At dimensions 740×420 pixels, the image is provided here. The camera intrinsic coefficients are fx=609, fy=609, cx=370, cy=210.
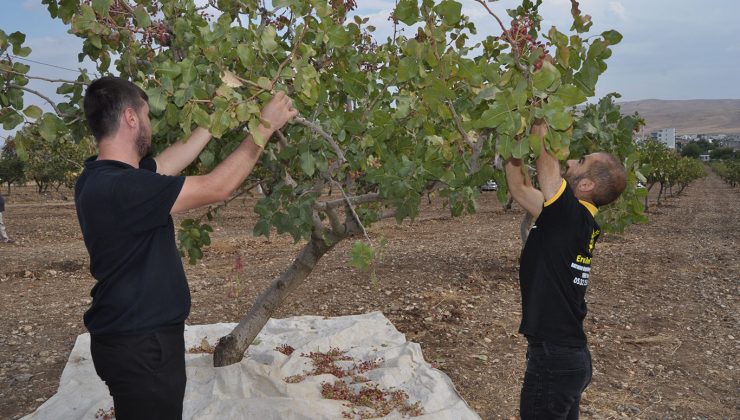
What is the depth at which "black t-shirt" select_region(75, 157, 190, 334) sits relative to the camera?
96.0 inches

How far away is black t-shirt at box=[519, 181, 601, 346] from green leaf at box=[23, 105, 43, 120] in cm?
269

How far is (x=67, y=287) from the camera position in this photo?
1020 cm

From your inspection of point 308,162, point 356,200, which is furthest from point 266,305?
point 308,162

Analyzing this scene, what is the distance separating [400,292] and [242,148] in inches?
256

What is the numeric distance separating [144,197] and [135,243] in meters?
0.24

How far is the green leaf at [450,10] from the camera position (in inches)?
106

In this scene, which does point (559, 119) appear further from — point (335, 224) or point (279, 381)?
point (279, 381)

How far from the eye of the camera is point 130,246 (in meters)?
2.53

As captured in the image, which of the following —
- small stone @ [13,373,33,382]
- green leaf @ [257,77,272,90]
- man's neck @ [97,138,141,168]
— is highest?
green leaf @ [257,77,272,90]

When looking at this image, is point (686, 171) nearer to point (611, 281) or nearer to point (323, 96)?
point (611, 281)

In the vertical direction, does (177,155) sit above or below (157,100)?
below

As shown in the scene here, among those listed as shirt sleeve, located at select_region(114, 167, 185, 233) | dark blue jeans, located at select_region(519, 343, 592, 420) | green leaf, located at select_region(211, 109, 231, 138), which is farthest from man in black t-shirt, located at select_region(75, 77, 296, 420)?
dark blue jeans, located at select_region(519, 343, 592, 420)

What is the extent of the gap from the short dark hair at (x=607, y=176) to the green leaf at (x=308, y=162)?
1.48 metres

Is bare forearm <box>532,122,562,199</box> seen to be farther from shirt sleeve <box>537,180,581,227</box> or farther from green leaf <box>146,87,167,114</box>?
green leaf <box>146,87,167,114</box>
